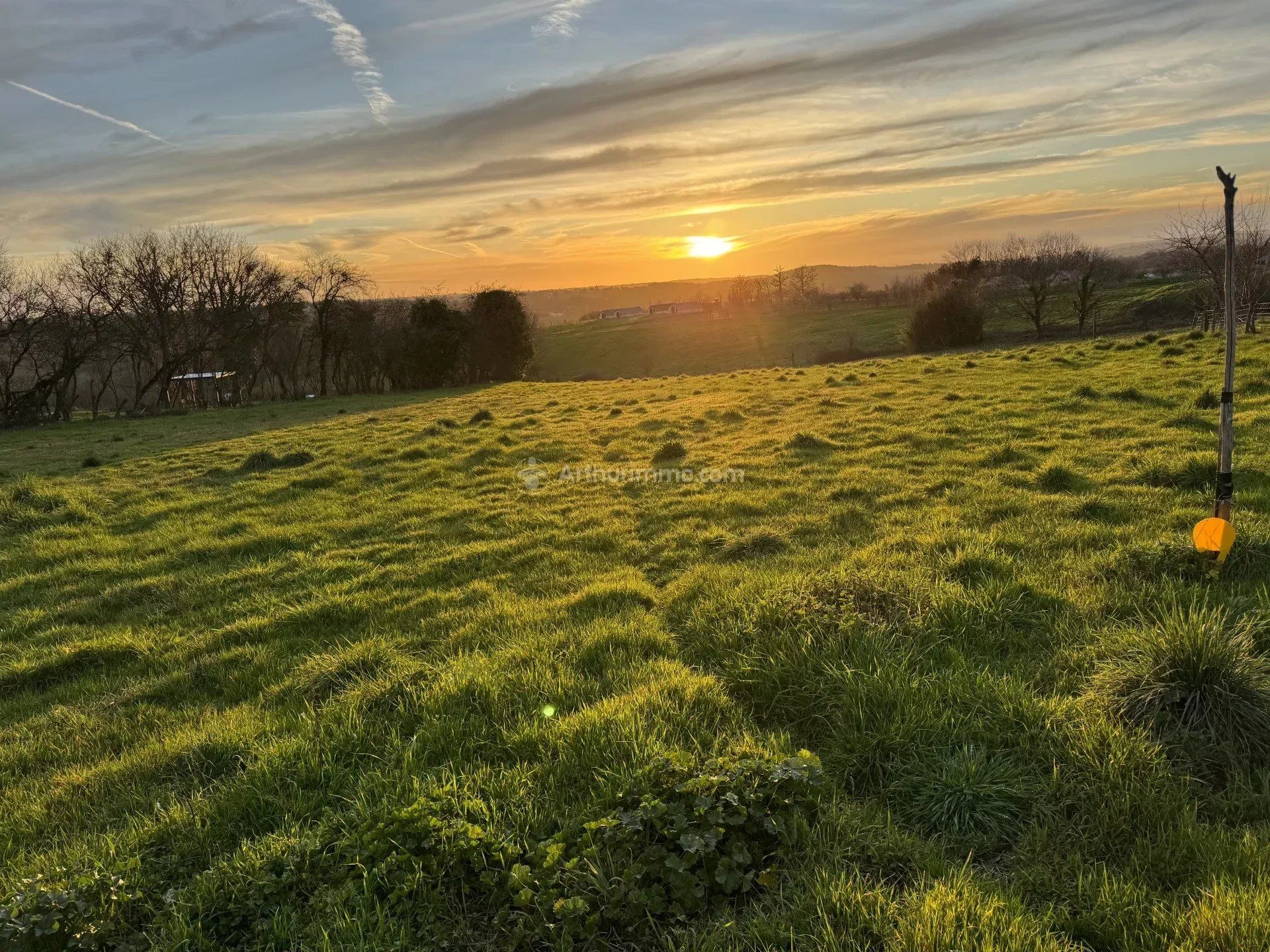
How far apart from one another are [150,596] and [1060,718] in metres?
9.10

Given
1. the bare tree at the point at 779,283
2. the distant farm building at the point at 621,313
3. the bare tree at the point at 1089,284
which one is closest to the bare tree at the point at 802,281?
the bare tree at the point at 779,283

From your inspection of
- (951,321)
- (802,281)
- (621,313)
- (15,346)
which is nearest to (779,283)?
(802,281)

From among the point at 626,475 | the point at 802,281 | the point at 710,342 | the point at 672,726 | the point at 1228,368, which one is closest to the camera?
the point at 672,726

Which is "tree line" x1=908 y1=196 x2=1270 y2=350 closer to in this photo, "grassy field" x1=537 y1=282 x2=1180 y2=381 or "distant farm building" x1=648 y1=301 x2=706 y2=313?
"grassy field" x1=537 y1=282 x2=1180 y2=381

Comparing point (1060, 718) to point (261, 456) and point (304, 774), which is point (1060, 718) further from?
point (261, 456)

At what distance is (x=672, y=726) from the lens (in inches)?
154

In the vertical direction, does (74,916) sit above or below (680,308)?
below

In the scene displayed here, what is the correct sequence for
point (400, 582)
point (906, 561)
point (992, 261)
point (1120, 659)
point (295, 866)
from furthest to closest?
point (992, 261) < point (400, 582) < point (906, 561) < point (1120, 659) < point (295, 866)

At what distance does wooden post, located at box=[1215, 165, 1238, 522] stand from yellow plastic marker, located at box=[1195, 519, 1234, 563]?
9cm

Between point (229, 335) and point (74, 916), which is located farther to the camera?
point (229, 335)

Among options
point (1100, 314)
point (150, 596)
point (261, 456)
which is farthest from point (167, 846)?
point (1100, 314)

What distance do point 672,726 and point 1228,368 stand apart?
4822 mm

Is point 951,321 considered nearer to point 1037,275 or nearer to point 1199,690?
point 1037,275

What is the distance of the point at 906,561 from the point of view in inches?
240
